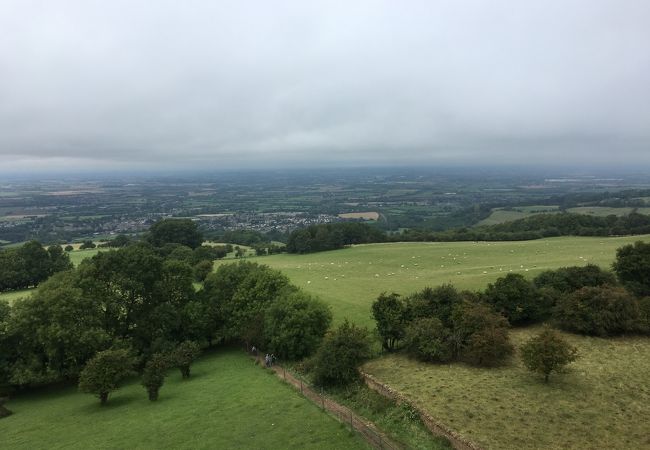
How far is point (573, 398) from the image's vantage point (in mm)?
23141

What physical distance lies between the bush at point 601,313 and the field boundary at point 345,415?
2047 cm

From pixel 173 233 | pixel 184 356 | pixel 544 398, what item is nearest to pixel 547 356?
pixel 544 398

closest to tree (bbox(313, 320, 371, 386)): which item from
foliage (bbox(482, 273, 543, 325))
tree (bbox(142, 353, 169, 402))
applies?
tree (bbox(142, 353, 169, 402))

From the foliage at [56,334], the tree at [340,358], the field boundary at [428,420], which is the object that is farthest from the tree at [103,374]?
the field boundary at [428,420]

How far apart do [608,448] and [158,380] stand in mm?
27566

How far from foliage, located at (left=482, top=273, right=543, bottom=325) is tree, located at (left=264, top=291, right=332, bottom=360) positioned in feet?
48.6

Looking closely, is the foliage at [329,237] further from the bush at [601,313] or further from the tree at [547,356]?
the tree at [547,356]

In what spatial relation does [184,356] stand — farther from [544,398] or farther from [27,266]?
[27,266]

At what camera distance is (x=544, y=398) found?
76.2 feet

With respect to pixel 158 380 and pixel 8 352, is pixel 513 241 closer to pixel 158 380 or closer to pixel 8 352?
pixel 158 380

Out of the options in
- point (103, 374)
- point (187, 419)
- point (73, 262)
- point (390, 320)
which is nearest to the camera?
point (187, 419)

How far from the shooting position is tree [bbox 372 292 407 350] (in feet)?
112

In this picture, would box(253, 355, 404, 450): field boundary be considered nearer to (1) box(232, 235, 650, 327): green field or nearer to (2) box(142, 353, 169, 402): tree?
(2) box(142, 353, 169, 402): tree

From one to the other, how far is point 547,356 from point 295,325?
62.6 ft
